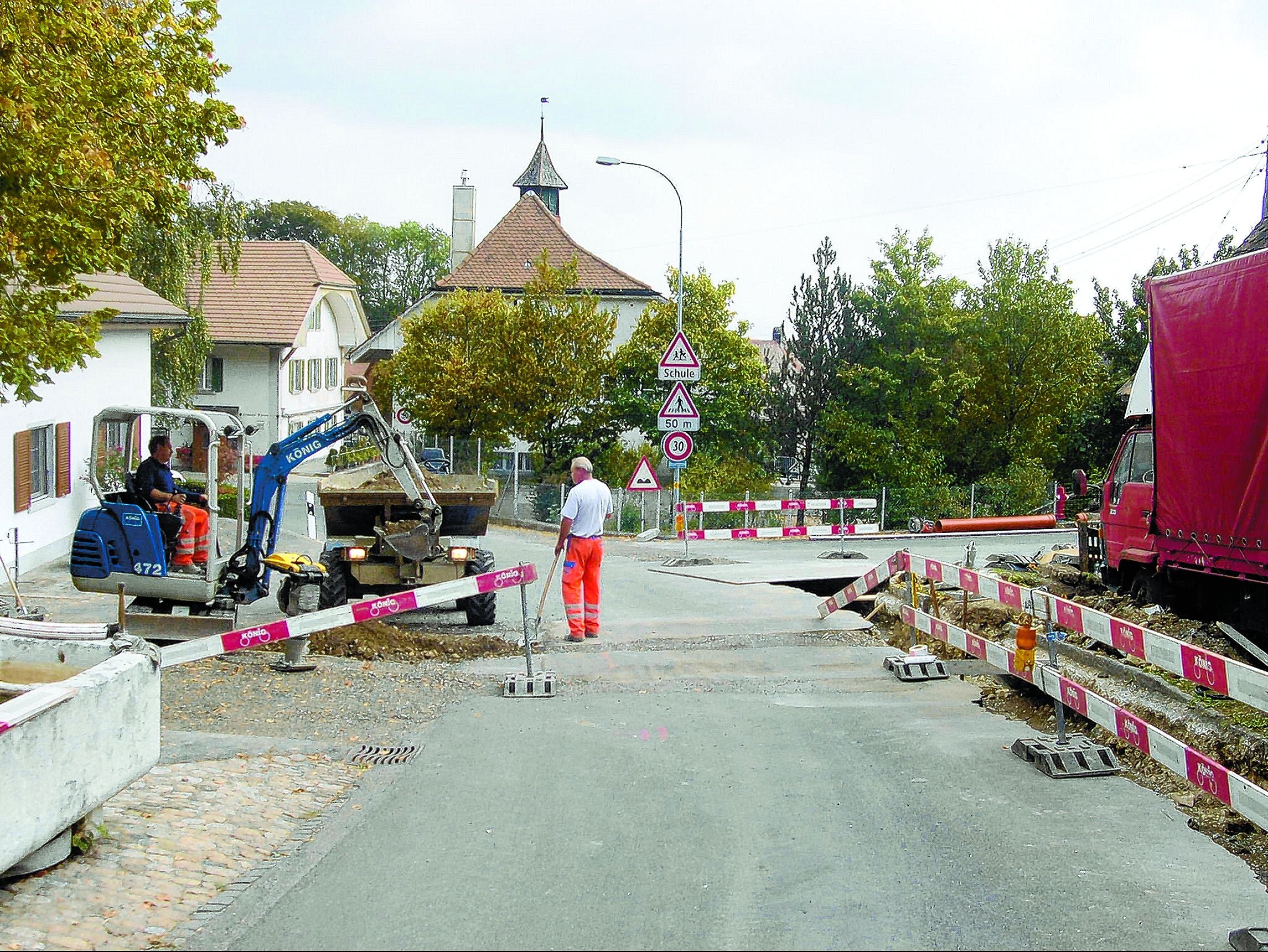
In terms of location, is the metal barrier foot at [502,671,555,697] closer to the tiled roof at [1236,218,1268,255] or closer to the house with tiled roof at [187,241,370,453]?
the tiled roof at [1236,218,1268,255]

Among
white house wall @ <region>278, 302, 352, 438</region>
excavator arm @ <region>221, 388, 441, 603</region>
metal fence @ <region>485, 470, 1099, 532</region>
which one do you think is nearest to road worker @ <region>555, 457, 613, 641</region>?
excavator arm @ <region>221, 388, 441, 603</region>

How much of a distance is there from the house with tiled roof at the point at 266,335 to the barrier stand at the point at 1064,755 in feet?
128

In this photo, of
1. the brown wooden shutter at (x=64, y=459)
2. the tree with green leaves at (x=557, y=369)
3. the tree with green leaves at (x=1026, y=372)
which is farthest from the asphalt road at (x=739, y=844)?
the tree with green leaves at (x=1026, y=372)

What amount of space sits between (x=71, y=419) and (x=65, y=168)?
12720mm

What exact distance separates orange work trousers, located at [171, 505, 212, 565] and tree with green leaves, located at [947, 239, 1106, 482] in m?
28.1

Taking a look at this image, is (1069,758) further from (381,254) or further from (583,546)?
(381,254)

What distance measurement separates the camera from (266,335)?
45.2 meters

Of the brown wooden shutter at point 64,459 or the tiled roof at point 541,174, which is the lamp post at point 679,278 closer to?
the brown wooden shutter at point 64,459

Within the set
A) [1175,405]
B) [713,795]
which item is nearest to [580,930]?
[713,795]

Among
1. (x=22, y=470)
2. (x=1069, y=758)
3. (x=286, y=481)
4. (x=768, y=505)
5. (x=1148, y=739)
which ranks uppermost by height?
(x=22, y=470)

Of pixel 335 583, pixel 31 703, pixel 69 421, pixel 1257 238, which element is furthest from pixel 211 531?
pixel 1257 238

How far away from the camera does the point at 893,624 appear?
14539 mm

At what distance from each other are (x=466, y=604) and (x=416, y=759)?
263 inches

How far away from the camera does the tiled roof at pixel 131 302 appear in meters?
22.9
